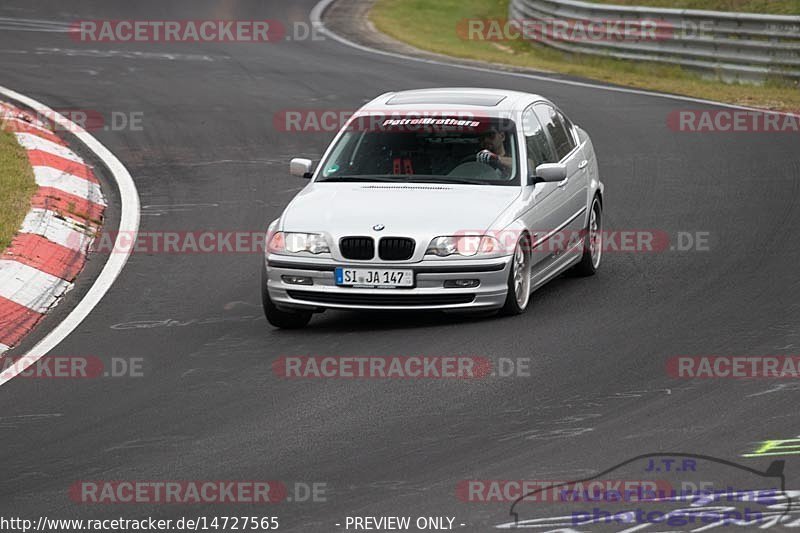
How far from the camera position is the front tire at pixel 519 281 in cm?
1003

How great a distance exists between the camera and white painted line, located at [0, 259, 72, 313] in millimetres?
10797

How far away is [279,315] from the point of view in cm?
1016

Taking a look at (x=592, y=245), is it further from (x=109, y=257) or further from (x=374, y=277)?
(x=109, y=257)

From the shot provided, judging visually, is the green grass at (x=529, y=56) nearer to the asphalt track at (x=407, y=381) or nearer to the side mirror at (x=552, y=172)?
the asphalt track at (x=407, y=381)

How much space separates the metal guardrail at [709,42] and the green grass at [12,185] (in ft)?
39.3

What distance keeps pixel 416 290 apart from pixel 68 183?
18.9 ft

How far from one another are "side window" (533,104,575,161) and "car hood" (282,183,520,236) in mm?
1203
